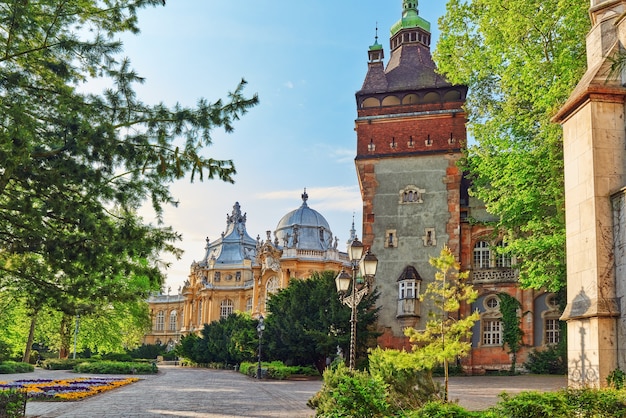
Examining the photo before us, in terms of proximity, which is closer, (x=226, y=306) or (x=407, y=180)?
(x=407, y=180)

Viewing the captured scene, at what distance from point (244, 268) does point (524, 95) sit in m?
65.5

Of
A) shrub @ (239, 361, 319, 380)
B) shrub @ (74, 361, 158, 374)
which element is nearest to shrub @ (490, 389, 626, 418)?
shrub @ (239, 361, 319, 380)

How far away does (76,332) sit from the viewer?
1758 inches

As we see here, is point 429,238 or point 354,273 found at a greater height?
point 429,238

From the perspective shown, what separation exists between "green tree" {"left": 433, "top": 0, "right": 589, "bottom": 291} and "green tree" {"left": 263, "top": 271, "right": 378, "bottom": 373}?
9.15m

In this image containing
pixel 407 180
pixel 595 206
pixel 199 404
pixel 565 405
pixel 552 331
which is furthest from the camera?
pixel 407 180

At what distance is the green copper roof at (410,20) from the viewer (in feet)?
146

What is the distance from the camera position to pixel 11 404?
40.9 ft

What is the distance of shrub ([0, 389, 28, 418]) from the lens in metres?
12.3

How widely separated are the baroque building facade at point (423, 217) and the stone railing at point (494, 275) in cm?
6

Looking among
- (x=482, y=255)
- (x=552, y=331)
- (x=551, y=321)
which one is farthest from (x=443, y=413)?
(x=482, y=255)

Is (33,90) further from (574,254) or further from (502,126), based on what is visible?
(502,126)

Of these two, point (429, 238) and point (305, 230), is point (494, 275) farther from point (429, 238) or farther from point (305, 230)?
point (305, 230)

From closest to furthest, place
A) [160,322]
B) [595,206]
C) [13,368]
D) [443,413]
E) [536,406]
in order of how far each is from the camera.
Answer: [536,406]
[443,413]
[595,206]
[13,368]
[160,322]
